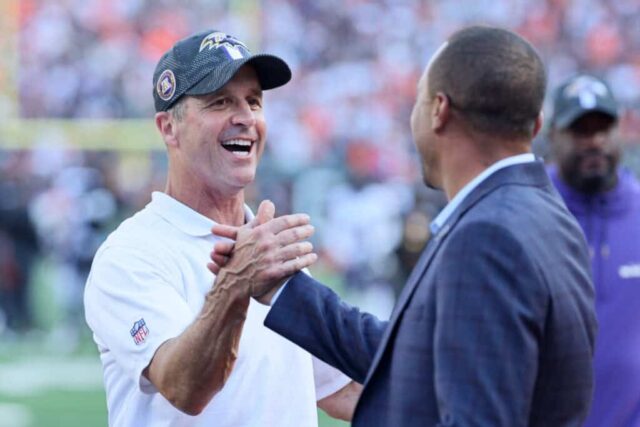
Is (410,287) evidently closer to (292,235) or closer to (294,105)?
(292,235)

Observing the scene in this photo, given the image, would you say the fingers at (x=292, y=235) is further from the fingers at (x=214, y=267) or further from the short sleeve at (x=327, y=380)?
the short sleeve at (x=327, y=380)

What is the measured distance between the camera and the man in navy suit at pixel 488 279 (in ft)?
7.70

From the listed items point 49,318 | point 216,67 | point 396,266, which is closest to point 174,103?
point 216,67

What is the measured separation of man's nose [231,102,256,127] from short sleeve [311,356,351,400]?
70cm

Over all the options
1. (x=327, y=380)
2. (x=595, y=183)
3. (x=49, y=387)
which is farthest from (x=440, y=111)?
(x=49, y=387)

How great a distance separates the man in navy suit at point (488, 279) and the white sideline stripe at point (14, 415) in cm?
791

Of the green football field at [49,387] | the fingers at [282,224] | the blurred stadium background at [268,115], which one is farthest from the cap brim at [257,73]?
the blurred stadium background at [268,115]

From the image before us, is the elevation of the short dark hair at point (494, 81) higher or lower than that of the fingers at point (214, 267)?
higher

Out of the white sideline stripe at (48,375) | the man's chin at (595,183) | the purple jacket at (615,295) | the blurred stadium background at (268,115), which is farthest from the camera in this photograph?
the blurred stadium background at (268,115)

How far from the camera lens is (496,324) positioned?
234cm

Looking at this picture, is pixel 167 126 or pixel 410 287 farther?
pixel 167 126

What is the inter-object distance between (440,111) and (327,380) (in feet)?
4.09

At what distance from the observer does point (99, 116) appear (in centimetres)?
1797

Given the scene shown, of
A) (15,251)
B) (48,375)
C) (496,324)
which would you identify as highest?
(496,324)
